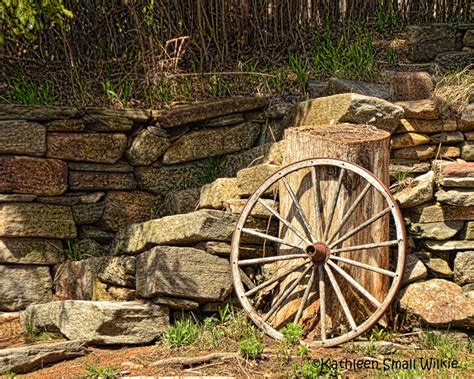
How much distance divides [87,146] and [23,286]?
4.18 feet

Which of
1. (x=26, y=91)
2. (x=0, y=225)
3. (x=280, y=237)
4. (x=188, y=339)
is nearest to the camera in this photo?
(x=188, y=339)

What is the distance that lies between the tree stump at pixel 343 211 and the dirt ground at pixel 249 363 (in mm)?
345

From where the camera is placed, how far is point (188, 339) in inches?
236

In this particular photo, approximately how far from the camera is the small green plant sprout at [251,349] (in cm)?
556

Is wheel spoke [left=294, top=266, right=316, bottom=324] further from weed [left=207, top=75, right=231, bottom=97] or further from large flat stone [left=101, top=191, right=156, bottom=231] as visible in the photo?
weed [left=207, top=75, right=231, bottom=97]

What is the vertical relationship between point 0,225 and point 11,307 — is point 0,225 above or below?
above

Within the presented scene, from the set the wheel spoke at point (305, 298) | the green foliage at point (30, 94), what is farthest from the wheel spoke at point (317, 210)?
the green foliage at point (30, 94)

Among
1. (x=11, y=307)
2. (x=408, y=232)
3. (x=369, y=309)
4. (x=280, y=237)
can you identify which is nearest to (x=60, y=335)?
(x=11, y=307)

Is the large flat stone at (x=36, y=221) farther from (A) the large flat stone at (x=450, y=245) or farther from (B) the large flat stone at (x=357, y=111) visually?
(A) the large flat stone at (x=450, y=245)

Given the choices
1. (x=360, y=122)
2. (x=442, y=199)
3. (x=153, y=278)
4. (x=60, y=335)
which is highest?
(x=360, y=122)

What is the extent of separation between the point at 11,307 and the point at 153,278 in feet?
4.70

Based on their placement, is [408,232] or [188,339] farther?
[408,232]

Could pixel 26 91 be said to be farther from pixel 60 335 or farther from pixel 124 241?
pixel 60 335

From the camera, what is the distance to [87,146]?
7172mm
